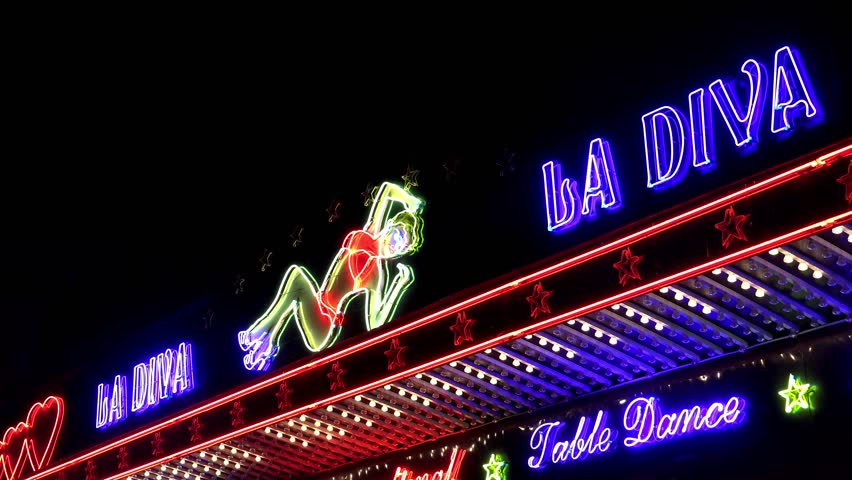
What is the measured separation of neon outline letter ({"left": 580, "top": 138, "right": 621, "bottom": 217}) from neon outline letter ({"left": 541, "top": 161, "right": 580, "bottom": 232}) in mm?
173

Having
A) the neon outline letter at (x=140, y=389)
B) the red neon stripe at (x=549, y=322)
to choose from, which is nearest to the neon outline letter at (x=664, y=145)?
the red neon stripe at (x=549, y=322)

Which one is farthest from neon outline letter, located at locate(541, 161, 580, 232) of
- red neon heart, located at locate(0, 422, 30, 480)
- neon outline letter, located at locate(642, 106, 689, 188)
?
red neon heart, located at locate(0, 422, 30, 480)

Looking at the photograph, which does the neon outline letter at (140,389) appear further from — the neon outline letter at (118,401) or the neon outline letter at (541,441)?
the neon outline letter at (541,441)

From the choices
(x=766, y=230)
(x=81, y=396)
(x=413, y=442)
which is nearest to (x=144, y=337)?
(x=81, y=396)

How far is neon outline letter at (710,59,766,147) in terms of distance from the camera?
9328 millimetres

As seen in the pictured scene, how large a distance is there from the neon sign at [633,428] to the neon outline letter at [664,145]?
2.33m

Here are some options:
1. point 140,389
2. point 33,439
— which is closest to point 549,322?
point 140,389

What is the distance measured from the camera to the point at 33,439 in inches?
744

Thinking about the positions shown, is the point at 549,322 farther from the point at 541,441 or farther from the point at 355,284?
the point at 355,284

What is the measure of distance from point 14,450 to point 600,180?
13852 mm

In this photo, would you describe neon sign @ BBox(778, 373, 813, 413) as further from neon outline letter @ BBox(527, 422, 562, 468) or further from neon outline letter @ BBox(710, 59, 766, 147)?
neon outline letter @ BBox(527, 422, 562, 468)

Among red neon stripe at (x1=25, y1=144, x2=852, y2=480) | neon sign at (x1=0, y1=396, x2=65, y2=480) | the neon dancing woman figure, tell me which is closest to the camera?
red neon stripe at (x1=25, y1=144, x2=852, y2=480)

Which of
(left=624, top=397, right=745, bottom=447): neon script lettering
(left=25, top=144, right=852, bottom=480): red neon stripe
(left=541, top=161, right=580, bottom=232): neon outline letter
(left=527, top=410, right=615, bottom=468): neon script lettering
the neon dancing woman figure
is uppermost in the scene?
the neon dancing woman figure

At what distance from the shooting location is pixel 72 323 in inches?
989
